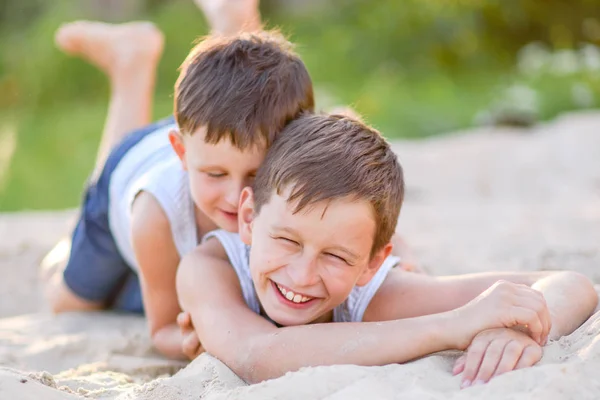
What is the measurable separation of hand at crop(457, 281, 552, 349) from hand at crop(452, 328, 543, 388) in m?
0.02

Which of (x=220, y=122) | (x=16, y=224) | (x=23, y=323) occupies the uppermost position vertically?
(x=220, y=122)

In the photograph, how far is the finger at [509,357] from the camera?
1887mm

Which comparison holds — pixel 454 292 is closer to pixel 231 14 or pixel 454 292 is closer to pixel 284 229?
pixel 284 229

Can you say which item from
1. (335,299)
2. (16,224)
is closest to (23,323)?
(335,299)

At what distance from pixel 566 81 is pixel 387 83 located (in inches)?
70.7

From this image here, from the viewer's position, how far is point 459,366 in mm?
1948

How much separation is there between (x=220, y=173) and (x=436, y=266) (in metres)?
1.37

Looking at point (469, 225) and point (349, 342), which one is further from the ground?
point (349, 342)

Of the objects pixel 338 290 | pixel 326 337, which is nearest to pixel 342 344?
pixel 326 337

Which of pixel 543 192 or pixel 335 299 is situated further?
pixel 543 192

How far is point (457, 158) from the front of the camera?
593cm

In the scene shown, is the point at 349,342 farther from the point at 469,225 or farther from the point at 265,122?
the point at 469,225

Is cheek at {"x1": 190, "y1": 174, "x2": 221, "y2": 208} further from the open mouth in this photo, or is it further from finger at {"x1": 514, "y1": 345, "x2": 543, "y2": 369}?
finger at {"x1": 514, "y1": 345, "x2": 543, "y2": 369}

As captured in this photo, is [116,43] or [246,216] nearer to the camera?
[246,216]
